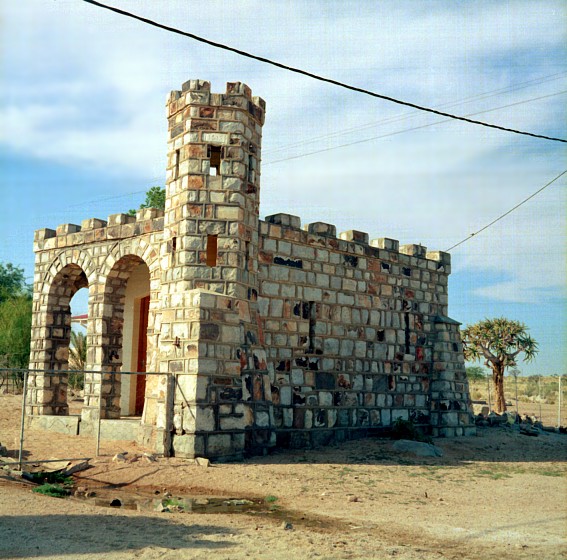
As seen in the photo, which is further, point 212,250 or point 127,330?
point 127,330

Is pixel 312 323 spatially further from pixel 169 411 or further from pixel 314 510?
pixel 314 510

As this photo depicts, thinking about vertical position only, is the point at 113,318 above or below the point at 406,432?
above

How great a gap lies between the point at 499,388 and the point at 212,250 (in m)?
17.9

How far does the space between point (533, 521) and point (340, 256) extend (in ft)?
25.4

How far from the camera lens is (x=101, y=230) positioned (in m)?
14.5

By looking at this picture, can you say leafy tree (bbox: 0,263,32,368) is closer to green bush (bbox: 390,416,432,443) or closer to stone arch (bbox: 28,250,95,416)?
stone arch (bbox: 28,250,95,416)

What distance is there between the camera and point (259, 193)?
1230cm

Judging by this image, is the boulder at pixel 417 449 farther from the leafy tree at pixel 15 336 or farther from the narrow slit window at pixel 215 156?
the leafy tree at pixel 15 336

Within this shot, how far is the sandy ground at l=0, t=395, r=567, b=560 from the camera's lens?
5754 mm

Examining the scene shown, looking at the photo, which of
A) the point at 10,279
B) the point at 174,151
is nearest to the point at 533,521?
the point at 174,151

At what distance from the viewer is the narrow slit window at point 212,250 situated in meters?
11.6

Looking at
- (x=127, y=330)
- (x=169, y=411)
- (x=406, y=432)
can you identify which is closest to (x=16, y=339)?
(x=127, y=330)

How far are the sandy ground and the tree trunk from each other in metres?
12.6

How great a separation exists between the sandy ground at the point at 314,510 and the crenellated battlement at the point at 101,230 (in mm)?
4276
